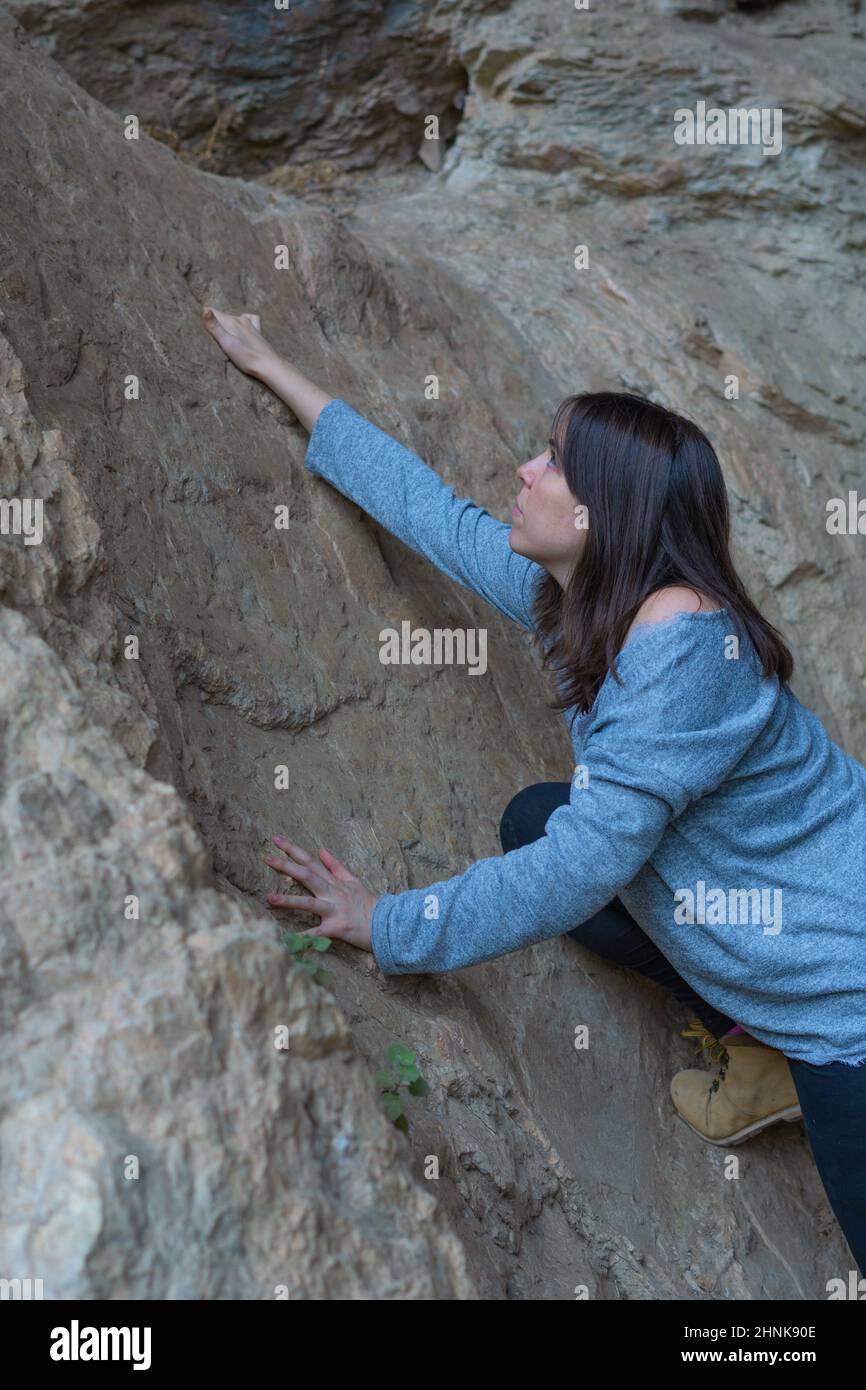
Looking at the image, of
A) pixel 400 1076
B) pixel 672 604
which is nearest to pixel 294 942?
pixel 400 1076

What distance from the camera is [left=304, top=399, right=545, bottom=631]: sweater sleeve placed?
261 centimetres

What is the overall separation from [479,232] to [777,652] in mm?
2751

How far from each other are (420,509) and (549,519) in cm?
47

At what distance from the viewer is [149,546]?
229 centimetres

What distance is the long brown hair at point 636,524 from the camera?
2127 mm

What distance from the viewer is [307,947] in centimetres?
205

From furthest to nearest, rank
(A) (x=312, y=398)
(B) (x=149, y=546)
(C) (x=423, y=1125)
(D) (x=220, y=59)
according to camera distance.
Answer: (D) (x=220, y=59)
(A) (x=312, y=398)
(B) (x=149, y=546)
(C) (x=423, y=1125)

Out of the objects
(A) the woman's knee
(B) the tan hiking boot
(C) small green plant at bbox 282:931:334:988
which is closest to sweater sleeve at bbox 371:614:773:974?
(C) small green plant at bbox 282:931:334:988

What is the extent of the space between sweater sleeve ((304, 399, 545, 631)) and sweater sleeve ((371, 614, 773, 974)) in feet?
1.88

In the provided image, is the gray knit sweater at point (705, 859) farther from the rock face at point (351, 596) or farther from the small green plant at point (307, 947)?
the rock face at point (351, 596)

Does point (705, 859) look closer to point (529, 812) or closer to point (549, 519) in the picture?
point (529, 812)

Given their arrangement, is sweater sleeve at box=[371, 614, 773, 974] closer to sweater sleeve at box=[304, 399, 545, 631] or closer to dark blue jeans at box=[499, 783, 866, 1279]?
dark blue jeans at box=[499, 783, 866, 1279]
